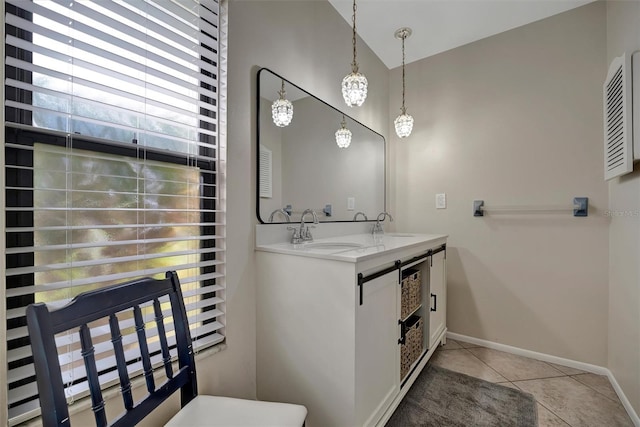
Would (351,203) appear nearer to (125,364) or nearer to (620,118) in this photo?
(620,118)

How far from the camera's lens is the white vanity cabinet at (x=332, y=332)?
1.16 m

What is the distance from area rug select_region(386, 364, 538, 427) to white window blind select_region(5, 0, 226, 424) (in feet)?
3.85

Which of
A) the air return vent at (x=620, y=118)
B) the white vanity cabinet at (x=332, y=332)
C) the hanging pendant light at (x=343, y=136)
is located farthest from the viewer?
the hanging pendant light at (x=343, y=136)

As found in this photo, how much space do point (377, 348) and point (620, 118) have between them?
182cm

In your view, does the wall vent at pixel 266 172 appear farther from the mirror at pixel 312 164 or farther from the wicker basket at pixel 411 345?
the wicker basket at pixel 411 345

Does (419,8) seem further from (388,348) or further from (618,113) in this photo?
(388,348)

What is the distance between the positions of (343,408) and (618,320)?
1.85 metres

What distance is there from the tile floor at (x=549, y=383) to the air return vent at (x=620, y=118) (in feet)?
4.40

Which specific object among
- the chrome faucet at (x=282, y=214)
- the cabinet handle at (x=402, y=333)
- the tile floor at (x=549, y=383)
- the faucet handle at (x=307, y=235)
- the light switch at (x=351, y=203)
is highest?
the light switch at (x=351, y=203)

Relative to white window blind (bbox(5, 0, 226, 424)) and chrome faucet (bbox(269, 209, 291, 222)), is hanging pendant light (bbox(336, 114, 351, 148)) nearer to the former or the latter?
chrome faucet (bbox(269, 209, 291, 222))

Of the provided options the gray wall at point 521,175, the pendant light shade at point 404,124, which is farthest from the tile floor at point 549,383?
the pendant light shade at point 404,124

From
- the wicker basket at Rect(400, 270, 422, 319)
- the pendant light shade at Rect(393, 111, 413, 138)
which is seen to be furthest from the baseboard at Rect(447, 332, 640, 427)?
the pendant light shade at Rect(393, 111, 413, 138)

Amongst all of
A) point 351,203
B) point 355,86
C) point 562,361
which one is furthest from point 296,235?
point 562,361

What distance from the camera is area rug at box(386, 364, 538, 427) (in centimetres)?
146
